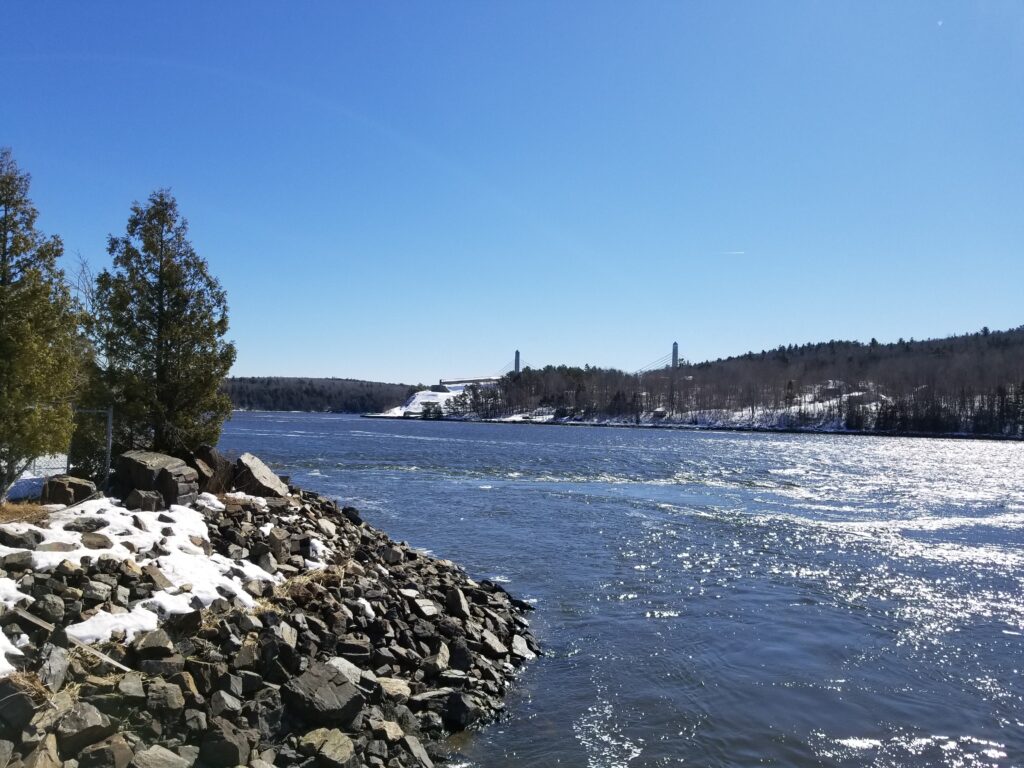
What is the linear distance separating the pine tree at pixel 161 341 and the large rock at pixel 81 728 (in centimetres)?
870

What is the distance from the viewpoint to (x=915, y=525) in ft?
86.1

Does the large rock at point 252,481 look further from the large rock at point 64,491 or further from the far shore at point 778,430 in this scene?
the far shore at point 778,430

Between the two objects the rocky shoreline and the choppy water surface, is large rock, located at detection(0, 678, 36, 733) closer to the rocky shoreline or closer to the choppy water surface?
the rocky shoreline

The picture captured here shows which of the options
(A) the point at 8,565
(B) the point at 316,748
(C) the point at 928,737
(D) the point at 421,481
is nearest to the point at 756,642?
(C) the point at 928,737

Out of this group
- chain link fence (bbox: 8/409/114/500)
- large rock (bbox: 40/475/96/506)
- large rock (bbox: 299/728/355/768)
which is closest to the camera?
large rock (bbox: 299/728/355/768)

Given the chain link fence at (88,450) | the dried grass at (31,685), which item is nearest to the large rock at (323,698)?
the dried grass at (31,685)

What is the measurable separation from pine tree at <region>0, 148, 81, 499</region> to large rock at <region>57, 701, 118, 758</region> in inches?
233

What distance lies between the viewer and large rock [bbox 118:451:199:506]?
11633 millimetres

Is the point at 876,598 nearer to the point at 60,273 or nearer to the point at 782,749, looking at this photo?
the point at 782,749

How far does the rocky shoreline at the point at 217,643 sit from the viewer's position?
20.9ft

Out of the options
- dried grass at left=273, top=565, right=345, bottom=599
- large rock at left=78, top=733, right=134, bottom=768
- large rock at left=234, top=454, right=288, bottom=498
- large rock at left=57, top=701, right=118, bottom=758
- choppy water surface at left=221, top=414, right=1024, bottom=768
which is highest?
large rock at left=234, top=454, right=288, bottom=498

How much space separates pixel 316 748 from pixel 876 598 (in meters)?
13.0

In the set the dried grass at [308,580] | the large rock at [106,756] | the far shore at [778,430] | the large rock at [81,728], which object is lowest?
the far shore at [778,430]

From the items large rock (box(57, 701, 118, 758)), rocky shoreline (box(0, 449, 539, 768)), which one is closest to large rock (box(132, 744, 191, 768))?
rocky shoreline (box(0, 449, 539, 768))
